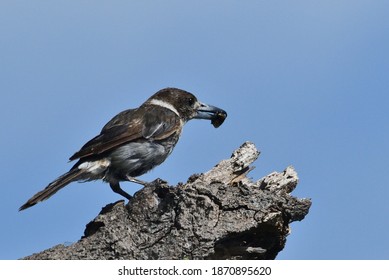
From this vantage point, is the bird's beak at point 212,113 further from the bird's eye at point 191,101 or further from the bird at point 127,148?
the bird at point 127,148

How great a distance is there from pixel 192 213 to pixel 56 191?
2345mm

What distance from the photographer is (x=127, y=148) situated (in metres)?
8.12

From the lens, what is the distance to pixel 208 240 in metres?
5.18

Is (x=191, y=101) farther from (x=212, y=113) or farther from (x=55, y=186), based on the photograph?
(x=55, y=186)

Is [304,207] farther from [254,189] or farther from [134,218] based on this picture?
[134,218]

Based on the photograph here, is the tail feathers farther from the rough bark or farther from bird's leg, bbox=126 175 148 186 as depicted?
the rough bark

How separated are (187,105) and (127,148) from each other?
165 cm

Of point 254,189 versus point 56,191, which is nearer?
point 254,189

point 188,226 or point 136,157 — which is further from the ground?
point 136,157

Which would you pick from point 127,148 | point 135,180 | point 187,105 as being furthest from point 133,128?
point 187,105

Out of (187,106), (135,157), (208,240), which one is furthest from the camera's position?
(187,106)

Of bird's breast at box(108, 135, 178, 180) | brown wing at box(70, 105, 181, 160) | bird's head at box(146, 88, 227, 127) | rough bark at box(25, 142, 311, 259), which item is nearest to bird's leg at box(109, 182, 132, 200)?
bird's breast at box(108, 135, 178, 180)

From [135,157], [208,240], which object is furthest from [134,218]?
[135,157]

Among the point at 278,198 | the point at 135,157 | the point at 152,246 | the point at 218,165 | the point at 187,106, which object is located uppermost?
the point at 187,106
